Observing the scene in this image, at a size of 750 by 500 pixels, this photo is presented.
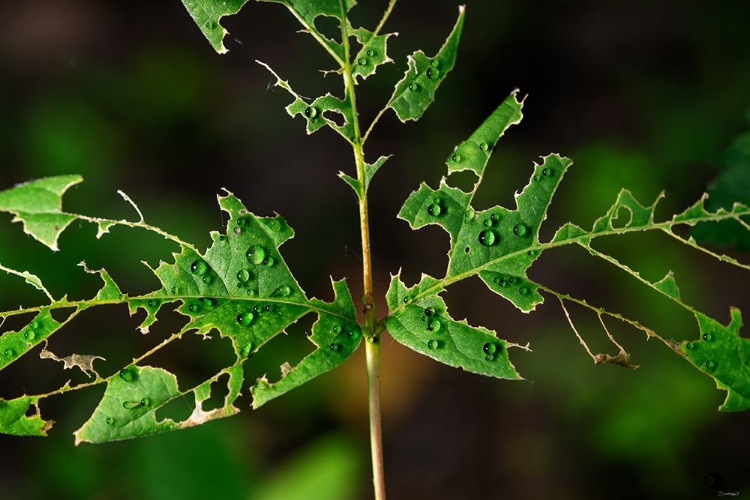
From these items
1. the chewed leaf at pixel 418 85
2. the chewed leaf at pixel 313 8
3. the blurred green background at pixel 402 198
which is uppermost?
the chewed leaf at pixel 313 8

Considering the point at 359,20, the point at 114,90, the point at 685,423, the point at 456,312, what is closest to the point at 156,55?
the point at 114,90

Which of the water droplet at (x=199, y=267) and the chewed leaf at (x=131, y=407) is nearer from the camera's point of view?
the chewed leaf at (x=131, y=407)

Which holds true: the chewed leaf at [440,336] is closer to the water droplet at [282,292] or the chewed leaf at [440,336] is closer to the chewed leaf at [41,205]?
the water droplet at [282,292]

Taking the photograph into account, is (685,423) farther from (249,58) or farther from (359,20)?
(249,58)

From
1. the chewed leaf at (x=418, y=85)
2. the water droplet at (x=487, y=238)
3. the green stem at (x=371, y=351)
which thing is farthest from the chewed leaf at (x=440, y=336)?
the chewed leaf at (x=418, y=85)

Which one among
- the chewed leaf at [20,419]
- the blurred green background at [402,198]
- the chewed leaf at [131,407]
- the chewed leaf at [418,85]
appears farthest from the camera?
the blurred green background at [402,198]

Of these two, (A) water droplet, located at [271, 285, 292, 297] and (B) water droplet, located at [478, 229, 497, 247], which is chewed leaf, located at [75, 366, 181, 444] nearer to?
(A) water droplet, located at [271, 285, 292, 297]
